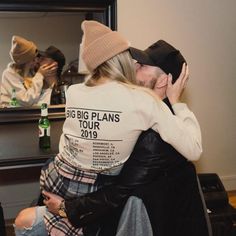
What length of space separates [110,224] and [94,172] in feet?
0.61

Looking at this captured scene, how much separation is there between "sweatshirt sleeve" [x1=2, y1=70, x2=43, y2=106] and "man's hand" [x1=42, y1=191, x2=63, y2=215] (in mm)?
1057

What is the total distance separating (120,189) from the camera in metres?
1.18

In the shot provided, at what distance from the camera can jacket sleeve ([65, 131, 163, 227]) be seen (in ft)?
3.77

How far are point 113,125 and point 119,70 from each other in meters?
0.21

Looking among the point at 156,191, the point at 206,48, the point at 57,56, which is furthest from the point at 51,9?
the point at 156,191

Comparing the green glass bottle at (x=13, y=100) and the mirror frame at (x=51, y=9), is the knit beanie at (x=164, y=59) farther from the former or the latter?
the green glass bottle at (x=13, y=100)

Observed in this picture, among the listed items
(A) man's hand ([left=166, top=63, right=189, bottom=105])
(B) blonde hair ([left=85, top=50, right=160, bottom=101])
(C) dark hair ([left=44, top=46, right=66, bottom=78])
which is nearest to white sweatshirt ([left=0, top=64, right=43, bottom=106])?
(C) dark hair ([left=44, top=46, right=66, bottom=78])

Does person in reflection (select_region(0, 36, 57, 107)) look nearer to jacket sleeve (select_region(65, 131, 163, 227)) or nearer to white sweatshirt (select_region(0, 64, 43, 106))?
white sweatshirt (select_region(0, 64, 43, 106))

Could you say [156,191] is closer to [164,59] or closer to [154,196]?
[154,196]

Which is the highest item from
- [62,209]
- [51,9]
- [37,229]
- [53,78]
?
[51,9]

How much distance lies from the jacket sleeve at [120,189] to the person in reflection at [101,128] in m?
0.02

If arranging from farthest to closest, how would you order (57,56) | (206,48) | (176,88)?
(206,48), (57,56), (176,88)

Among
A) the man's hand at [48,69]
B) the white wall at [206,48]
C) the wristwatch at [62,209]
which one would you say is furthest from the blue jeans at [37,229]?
the white wall at [206,48]

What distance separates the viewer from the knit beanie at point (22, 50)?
2.18 metres
